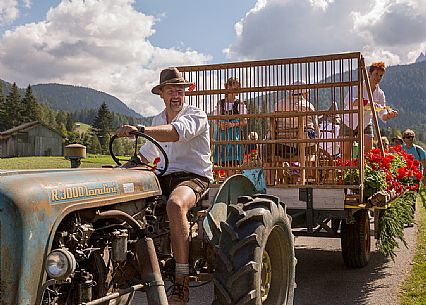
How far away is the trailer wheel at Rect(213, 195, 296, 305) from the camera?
12.1ft

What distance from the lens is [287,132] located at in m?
6.46

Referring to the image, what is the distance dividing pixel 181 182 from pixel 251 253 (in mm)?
851

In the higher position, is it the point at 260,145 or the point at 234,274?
the point at 260,145

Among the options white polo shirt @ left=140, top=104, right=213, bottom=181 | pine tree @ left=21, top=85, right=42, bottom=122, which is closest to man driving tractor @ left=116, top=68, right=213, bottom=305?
white polo shirt @ left=140, top=104, right=213, bottom=181

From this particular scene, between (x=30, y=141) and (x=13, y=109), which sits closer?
(x=13, y=109)

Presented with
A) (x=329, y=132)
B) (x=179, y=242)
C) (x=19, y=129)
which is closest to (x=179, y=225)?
(x=179, y=242)

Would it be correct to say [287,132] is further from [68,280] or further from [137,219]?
[68,280]

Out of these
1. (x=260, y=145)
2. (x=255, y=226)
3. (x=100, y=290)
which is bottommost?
(x=100, y=290)

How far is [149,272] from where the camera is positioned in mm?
3490

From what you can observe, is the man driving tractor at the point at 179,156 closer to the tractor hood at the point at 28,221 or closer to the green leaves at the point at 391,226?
the tractor hood at the point at 28,221

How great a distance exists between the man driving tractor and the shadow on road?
2.09m

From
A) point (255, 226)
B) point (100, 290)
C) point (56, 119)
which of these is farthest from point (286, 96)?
point (56, 119)

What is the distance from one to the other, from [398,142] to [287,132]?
5827 millimetres

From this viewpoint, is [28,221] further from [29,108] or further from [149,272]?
[29,108]
